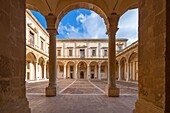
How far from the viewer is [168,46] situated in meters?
2.15

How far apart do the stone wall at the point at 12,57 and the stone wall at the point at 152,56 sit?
3021mm

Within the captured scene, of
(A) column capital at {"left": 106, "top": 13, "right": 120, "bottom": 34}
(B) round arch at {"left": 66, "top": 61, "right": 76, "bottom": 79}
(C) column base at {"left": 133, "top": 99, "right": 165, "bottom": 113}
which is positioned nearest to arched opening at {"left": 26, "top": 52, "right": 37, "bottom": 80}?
(B) round arch at {"left": 66, "top": 61, "right": 76, "bottom": 79}

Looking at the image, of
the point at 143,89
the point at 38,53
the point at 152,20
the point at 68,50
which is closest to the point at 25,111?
the point at 143,89

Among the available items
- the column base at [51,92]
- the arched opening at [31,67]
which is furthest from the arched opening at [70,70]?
the column base at [51,92]

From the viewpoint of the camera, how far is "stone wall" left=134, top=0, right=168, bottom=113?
7.35ft

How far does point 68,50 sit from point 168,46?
124ft

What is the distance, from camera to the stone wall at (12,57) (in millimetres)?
2344

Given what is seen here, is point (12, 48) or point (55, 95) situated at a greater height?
point (12, 48)

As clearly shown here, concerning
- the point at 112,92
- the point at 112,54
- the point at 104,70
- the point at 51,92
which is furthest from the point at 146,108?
the point at 104,70

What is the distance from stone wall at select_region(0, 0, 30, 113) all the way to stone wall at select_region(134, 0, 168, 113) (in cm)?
302

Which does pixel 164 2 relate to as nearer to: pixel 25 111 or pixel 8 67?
pixel 8 67

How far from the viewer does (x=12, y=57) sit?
2.65m

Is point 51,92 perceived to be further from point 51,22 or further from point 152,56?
point 152,56

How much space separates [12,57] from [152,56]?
3113mm
